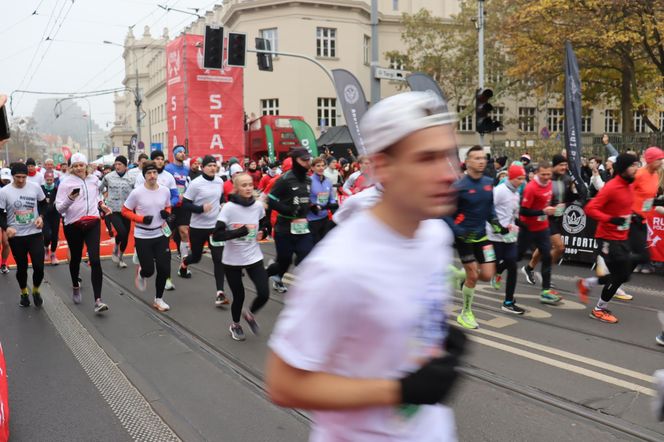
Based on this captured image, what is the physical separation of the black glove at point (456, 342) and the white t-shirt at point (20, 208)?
7317 millimetres

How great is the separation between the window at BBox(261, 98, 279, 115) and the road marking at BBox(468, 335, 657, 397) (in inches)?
1461

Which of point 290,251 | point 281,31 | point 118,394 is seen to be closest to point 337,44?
point 281,31

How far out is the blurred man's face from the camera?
1.43 metres

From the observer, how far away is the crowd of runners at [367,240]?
4.57ft

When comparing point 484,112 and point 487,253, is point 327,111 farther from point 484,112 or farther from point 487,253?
point 487,253

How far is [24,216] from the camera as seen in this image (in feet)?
24.7

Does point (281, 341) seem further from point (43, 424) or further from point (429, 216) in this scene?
point (43, 424)

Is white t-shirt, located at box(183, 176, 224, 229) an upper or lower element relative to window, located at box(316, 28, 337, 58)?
lower

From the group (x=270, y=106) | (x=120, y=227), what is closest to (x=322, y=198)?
(x=120, y=227)

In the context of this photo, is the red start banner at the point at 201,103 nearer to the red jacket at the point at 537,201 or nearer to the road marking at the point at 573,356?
the red jacket at the point at 537,201

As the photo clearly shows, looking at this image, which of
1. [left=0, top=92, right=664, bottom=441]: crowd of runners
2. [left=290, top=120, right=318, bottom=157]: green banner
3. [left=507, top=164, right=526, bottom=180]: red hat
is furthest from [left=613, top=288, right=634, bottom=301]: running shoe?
[left=290, top=120, right=318, bottom=157]: green banner

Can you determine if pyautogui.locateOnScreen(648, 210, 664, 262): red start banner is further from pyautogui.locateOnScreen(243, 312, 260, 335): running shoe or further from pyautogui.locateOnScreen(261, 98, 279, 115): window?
pyautogui.locateOnScreen(261, 98, 279, 115): window

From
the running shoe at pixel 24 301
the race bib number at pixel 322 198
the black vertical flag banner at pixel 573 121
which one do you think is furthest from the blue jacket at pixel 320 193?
the black vertical flag banner at pixel 573 121

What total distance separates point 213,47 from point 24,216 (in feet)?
34.5
